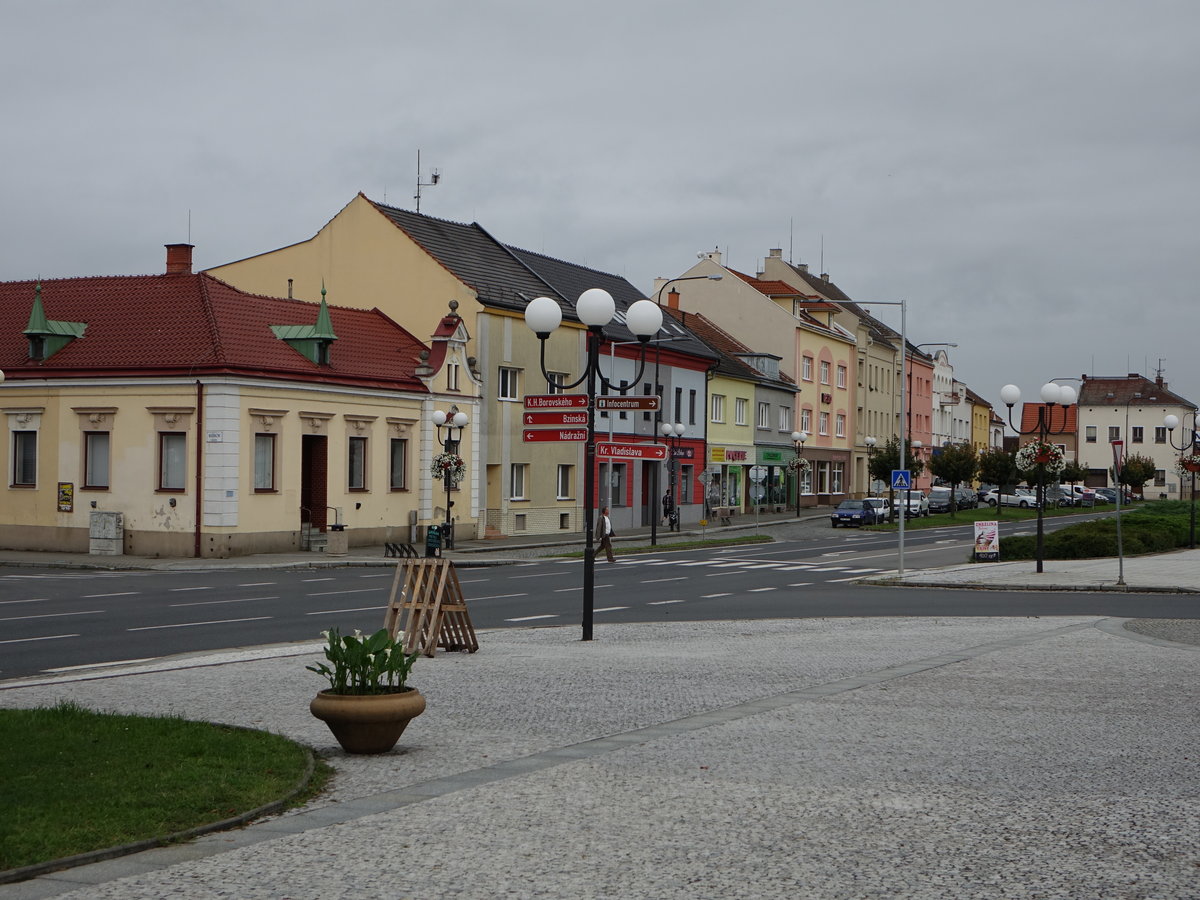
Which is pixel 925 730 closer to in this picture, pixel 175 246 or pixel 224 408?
pixel 224 408

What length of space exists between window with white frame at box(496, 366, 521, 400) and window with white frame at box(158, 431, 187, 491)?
1358 centimetres

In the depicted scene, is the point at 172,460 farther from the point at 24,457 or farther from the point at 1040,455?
the point at 1040,455

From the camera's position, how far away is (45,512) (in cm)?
3891

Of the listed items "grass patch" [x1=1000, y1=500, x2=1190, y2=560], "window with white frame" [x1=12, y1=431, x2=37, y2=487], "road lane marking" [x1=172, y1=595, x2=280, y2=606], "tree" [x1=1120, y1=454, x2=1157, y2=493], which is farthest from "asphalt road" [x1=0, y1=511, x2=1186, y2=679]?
"tree" [x1=1120, y1=454, x2=1157, y2=493]

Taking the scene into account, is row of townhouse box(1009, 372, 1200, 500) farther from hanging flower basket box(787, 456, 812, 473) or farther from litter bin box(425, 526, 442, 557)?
litter bin box(425, 526, 442, 557)

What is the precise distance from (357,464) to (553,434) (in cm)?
2593

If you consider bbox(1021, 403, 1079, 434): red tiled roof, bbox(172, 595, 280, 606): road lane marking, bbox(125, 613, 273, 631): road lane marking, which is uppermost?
bbox(1021, 403, 1079, 434): red tiled roof

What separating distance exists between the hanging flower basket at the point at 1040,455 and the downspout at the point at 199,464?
70.0 ft

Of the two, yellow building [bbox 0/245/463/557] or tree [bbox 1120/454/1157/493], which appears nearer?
yellow building [bbox 0/245/463/557]

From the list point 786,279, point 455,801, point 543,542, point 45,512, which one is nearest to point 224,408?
point 45,512

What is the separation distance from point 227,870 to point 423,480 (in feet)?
127

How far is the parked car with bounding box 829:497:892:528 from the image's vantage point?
6219 centimetres

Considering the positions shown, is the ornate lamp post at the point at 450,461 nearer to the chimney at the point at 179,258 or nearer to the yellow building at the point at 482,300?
the yellow building at the point at 482,300

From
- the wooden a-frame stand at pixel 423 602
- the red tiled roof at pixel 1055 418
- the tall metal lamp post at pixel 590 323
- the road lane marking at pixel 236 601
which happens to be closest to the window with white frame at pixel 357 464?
the road lane marking at pixel 236 601
